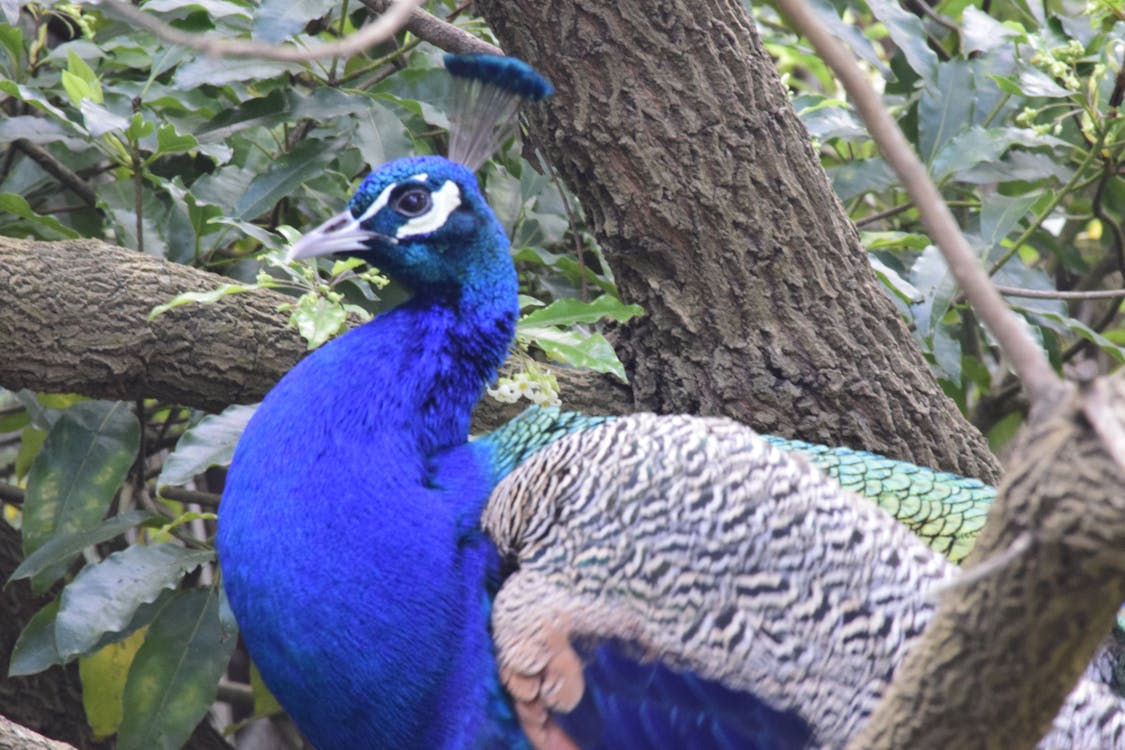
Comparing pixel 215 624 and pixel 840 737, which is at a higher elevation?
pixel 840 737

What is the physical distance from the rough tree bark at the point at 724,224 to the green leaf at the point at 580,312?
14 centimetres

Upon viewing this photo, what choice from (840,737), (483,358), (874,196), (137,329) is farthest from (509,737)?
(874,196)

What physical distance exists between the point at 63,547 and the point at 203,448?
29 cm

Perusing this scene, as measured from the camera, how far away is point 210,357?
7.04 ft

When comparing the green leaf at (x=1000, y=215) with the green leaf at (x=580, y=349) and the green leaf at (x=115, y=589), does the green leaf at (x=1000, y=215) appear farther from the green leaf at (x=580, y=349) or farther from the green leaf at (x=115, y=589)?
the green leaf at (x=115, y=589)

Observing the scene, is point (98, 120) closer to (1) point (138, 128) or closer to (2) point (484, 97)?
(1) point (138, 128)

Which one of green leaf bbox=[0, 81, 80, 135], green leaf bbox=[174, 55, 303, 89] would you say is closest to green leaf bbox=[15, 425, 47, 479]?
green leaf bbox=[0, 81, 80, 135]

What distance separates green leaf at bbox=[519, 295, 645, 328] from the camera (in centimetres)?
202

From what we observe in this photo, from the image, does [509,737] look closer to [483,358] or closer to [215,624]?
[483,358]

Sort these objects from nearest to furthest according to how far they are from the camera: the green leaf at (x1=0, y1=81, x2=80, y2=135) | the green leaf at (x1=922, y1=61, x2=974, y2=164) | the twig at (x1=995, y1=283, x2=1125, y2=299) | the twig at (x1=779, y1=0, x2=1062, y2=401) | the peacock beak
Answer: the twig at (x1=779, y1=0, x2=1062, y2=401) < the peacock beak < the green leaf at (x1=0, y1=81, x2=80, y2=135) < the twig at (x1=995, y1=283, x2=1125, y2=299) < the green leaf at (x1=922, y1=61, x2=974, y2=164)

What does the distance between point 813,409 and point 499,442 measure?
1.90 feet

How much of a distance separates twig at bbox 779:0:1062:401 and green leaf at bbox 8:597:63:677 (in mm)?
1646

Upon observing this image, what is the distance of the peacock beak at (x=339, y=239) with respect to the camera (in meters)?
1.70

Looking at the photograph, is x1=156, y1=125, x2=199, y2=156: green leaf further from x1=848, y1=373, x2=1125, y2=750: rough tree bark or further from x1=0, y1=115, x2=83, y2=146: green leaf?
x1=848, y1=373, x2=1125, y2=750: rough tree bark
